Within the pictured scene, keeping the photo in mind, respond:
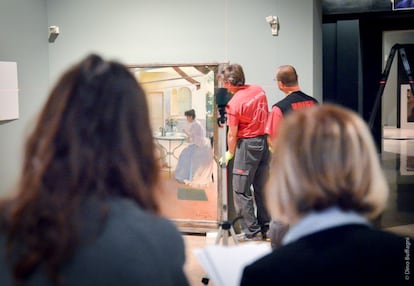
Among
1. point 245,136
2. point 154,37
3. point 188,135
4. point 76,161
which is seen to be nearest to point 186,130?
point 188,135

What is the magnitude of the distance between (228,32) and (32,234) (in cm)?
395

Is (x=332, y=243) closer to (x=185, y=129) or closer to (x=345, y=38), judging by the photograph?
(x=185, y=129)

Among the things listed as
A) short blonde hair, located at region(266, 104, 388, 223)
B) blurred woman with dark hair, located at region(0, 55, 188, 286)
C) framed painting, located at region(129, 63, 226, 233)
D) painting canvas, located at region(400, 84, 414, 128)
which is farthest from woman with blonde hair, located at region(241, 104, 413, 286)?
painting canvas, located at region(400, 84, 414, 128)

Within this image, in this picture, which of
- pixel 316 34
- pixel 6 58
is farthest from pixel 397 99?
pixel 6 58

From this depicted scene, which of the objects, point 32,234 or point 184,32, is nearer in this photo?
point 32,234

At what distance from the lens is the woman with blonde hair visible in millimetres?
1054

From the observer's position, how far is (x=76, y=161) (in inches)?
36.0

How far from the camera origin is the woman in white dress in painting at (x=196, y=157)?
464cm

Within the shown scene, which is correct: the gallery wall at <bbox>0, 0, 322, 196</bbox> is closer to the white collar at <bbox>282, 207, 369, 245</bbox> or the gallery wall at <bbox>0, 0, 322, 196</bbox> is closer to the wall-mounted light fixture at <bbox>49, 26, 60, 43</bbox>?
the wall-mounted light fixture at <bbox>49, 26, 60, 43</bbox>

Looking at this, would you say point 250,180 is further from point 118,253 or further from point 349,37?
point 118,253

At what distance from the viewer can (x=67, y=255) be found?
0.88m

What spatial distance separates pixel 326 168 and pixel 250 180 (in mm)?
3324

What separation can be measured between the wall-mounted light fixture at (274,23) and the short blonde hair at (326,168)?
356 centimetres

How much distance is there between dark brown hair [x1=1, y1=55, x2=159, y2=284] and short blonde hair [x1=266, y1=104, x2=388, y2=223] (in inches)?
11.4
